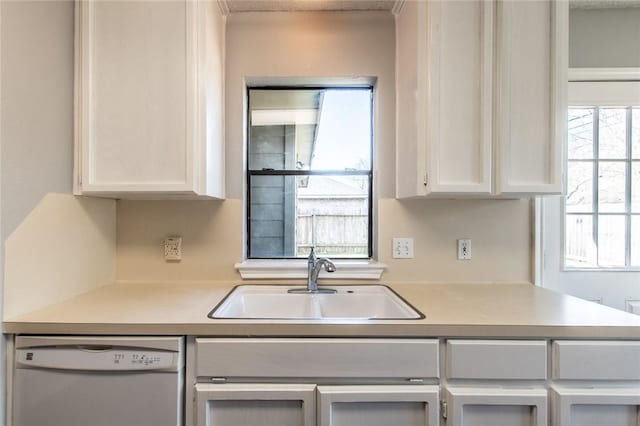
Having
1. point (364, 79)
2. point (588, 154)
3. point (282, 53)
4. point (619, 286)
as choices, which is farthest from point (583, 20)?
point (282, 53)

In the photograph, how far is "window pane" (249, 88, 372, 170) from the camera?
1.92 m

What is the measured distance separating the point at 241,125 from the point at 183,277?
2.85ft

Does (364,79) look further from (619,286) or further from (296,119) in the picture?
(619,286)

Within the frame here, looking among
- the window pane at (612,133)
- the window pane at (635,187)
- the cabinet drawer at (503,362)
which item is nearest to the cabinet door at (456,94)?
the cabinet drawer at (503,362)

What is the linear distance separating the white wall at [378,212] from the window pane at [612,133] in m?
0.59

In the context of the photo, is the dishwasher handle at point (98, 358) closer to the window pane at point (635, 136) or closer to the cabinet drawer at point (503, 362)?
the cabinet drawer at point (503, 362)

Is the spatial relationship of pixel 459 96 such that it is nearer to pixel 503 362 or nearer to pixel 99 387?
pixel 503 362

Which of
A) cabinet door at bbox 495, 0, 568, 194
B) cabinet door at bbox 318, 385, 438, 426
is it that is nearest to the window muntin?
cabinet door at bbox 495, 0, 568, 194

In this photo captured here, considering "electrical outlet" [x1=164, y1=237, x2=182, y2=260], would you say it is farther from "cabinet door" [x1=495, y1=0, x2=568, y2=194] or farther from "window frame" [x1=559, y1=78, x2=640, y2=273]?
"window frame" [x1=559, y1=78, x2=640, y2=273]

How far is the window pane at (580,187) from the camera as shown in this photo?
1840 millimetres

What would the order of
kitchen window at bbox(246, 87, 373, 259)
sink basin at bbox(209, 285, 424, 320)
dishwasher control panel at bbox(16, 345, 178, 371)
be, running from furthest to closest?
kitchen window at bbox(246, 87, 373, 259)
sink basin at bbox(209, 285, 424, 320)
dishwasher control panel at bbox(16, 345, 178, 371)

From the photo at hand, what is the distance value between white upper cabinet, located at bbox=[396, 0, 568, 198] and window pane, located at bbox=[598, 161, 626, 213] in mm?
669

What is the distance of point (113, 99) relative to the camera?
1.40m

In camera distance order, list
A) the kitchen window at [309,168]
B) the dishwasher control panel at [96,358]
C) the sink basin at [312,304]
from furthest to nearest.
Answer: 1. the kitchen window at [309,168]
2. the sink basin at [312,304]
3. the dishwasher control panel at [96,358]
